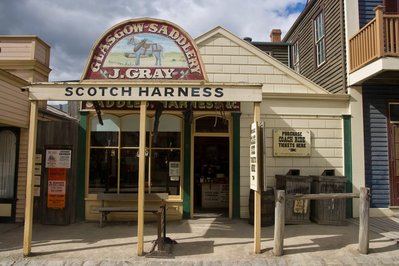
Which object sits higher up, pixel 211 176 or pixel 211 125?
pixel 211 125

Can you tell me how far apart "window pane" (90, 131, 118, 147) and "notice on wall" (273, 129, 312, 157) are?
418 cm

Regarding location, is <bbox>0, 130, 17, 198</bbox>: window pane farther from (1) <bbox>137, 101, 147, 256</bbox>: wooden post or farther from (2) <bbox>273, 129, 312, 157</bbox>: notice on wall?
(2) <bbox>273, 129, 312, 157</bbox>: notice on wall

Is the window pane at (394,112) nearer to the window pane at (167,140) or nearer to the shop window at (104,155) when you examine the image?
the window pane at (167,140)

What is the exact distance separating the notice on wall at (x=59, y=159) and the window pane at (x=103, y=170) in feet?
2.19

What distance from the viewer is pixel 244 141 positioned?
33.1ft

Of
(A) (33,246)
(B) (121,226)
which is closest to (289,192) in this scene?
(B) (121,226)

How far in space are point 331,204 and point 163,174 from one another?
4.20 metres

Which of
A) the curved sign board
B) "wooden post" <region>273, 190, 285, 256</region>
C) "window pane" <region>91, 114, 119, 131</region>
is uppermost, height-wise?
the curved sign board

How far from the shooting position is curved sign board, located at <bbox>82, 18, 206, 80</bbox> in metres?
7.19

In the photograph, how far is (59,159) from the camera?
9.49 meters

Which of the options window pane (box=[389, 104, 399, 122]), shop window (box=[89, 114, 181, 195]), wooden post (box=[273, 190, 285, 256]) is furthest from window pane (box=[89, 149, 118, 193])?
window pane (box=[389, 104, 399, 122])

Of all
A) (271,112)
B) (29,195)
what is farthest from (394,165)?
(29,195)

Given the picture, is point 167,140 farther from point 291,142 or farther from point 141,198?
point 141,198

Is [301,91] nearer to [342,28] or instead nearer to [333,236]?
[342,28]
